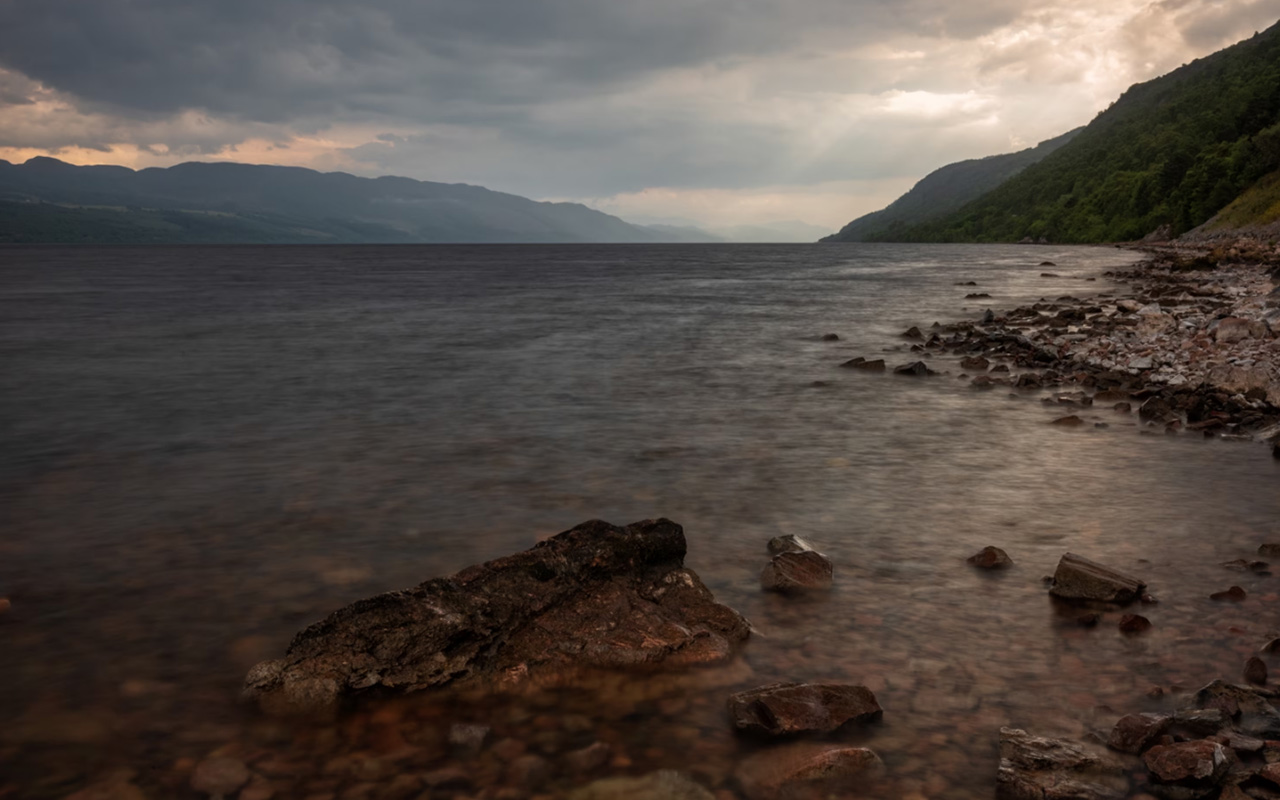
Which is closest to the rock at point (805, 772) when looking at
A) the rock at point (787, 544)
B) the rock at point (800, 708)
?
the rock at point (800, 708)

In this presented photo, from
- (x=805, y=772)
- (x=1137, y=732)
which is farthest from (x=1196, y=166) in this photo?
(x=805, y=772)

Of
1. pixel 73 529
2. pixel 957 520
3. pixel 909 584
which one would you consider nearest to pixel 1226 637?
pixel 909 584

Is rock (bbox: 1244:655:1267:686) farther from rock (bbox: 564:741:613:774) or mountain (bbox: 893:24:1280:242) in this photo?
mountain (bbox: 893:24:1280:242)

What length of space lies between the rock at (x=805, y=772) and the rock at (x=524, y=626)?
1526 millimetres

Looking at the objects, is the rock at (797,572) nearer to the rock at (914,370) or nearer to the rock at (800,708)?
the rock at (800,708)

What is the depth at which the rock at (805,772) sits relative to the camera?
5574 mm

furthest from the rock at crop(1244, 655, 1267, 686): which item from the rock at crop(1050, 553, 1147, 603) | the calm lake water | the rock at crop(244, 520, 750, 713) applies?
the rock at crop(244, 520, 750, 713)

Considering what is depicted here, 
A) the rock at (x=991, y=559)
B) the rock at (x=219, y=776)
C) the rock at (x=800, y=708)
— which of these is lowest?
the rock at (x=219, y=776)

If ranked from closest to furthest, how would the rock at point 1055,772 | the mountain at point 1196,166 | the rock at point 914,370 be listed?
the rock at point 1055,772 → the rock at point 914,370 → the mountain at point 1196,166

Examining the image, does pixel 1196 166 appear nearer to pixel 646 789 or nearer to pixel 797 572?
pixel 797 572

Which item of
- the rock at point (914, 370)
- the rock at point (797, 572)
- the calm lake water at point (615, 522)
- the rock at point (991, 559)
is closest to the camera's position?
the calm lake water at point (615, 522)

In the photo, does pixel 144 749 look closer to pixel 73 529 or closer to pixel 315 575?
pixel 315 575

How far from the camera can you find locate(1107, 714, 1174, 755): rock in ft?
18.9

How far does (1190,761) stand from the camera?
5.32 m
